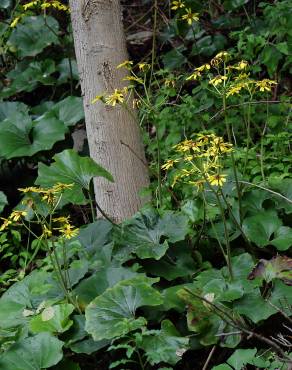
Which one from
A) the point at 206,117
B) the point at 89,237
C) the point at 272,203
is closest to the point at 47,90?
the point at 206,117

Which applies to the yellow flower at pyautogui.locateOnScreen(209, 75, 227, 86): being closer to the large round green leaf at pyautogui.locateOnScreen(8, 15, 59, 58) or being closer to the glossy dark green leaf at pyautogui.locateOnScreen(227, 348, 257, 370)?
the glossy dark green leaf at pyautogui.locateOnScreen(227, 348, 257, 370)

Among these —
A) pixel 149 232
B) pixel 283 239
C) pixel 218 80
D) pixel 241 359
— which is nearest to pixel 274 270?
pixel 283 239

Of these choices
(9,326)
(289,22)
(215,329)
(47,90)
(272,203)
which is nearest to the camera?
(215,329)

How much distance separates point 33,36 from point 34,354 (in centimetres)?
372

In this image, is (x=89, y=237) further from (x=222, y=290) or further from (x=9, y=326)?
(x=222, y=290)

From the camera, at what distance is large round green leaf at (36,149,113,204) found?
2.94 m

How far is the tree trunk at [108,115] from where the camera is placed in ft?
11.6

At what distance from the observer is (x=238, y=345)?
7.98ft

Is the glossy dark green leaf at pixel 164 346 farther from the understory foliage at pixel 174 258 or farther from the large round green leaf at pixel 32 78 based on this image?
the large round green leaf at pixel 32 78

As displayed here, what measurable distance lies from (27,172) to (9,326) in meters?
2.12

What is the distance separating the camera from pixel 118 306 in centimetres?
245

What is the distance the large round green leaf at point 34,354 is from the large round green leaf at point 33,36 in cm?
345

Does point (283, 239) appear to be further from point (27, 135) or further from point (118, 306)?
point (27, 135)

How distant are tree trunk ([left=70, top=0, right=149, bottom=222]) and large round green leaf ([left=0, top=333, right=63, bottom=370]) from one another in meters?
1.23
